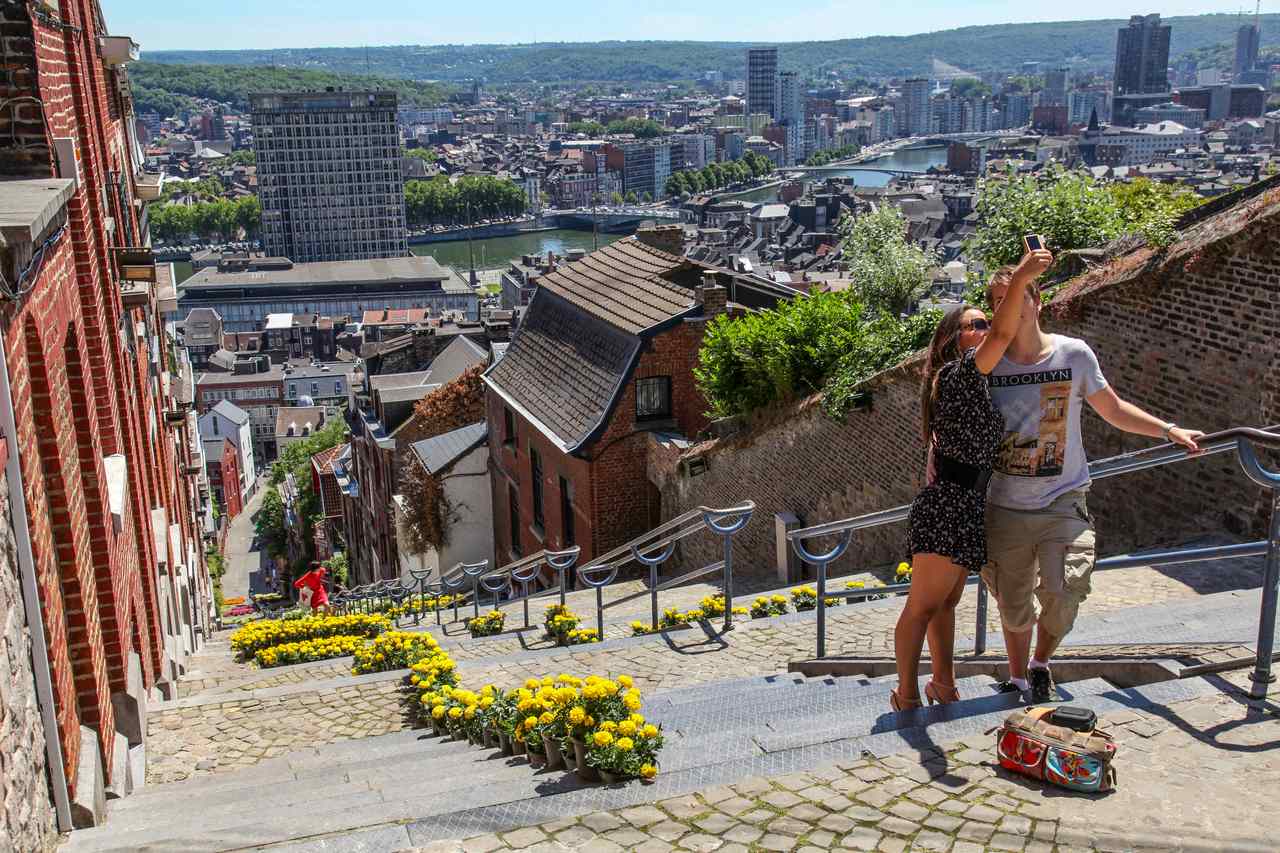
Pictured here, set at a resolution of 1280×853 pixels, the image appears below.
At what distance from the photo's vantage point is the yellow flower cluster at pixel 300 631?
12.9 m

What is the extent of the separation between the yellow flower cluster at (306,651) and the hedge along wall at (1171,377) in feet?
19.5

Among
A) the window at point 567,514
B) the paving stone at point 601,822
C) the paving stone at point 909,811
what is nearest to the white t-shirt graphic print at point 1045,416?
the paving stone at point 909,811

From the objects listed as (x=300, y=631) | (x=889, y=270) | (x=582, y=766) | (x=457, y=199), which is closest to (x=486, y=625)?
(x=300, y=631)

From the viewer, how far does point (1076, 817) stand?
4383mm

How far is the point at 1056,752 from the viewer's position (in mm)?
4559

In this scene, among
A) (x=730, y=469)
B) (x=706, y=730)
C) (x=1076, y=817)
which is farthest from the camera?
(x=730, y=469)

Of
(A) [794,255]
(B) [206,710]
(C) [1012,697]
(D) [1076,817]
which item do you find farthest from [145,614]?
(A) [794,255]

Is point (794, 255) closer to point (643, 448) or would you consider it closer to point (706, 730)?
point (643, 448)

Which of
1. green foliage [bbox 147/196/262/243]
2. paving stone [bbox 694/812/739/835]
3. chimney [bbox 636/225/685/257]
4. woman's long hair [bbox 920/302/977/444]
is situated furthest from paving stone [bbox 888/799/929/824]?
green foliage [bbox 147/196/262/243]

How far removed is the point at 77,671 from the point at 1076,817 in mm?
5193

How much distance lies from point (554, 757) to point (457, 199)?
19188 centimetres

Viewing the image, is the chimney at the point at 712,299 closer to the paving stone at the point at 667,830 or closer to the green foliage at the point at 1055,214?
the green foliage at the point at 1055,214

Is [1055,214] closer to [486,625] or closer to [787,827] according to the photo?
[486,625]

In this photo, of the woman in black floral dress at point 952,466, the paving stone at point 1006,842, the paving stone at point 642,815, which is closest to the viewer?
the paving stone at point 1006,842
